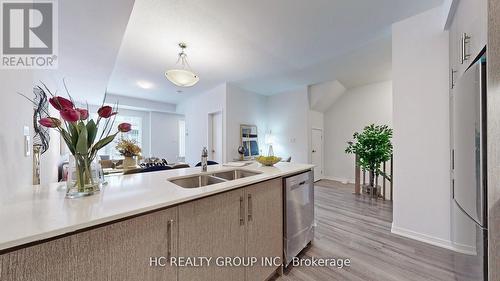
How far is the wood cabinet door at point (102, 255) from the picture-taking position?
565 millimetres

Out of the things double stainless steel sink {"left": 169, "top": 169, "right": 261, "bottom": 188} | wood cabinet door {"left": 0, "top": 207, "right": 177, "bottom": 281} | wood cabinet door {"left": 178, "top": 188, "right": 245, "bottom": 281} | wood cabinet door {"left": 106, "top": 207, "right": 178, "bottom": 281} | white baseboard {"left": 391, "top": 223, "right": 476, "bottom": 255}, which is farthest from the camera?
white baseboard {"left": 391, "top": 223, "right": 476, "bottom": 255}

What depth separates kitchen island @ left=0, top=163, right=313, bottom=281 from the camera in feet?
1.94

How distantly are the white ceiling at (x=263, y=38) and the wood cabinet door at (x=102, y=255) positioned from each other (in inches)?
86.3

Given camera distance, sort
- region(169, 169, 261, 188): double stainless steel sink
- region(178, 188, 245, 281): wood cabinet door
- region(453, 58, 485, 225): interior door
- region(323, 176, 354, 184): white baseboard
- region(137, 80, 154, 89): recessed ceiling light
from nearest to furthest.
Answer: region(178, 188, 245, 281): wood cabinet door, region(453, 58, 485, 225): interior door, region(169, 169, 261, 188): double stainless steel sink, region(137, 80, 154, 89): recessed ceiling light, region(323, 176, 354, 184): white baseboard

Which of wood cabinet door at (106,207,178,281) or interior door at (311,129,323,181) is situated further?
interior door at (311,129,323,181)

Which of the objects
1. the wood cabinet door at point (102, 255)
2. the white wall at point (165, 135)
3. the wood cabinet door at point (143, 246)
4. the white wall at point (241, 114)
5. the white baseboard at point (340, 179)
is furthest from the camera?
the white wall at point (165, 135)

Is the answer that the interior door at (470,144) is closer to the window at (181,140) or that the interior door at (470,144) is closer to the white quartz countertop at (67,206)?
the white quartz countertop at (67,206)

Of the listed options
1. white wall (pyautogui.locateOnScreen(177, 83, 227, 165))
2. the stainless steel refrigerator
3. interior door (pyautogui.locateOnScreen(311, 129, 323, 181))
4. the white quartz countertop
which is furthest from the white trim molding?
white wall (pyautogui.locateOnScreen(177, 83, 227, 165))

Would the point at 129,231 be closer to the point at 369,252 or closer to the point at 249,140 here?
the point at 369,252

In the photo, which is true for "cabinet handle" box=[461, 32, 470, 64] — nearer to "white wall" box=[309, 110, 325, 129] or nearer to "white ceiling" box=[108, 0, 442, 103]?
"white ceiling" box=[108, 0, 442, 103]

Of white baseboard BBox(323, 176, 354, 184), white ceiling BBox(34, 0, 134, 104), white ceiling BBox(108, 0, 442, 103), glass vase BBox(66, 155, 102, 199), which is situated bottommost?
white baseboard BBox(323, 176, 354, 184)

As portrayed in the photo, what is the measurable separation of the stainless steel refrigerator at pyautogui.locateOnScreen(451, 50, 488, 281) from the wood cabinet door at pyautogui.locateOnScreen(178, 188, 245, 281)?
1393 mm

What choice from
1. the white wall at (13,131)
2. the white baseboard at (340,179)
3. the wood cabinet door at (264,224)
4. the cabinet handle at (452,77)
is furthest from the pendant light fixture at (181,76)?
the white baseboard at (340,179)

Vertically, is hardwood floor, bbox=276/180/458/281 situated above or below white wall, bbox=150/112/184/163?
below
